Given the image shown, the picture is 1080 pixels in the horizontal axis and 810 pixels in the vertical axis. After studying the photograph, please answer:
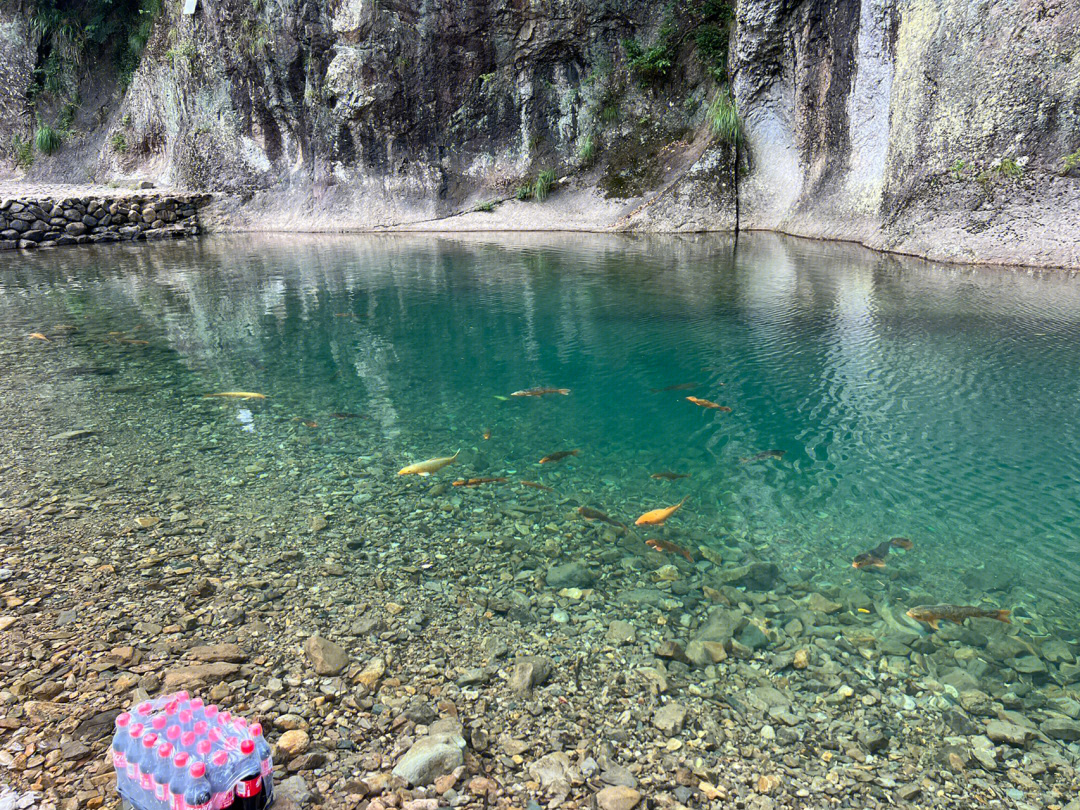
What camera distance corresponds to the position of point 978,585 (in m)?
3.24

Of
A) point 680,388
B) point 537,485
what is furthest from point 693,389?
point 537,485

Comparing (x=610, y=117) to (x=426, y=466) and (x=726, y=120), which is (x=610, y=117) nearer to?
(x=726, y=120)

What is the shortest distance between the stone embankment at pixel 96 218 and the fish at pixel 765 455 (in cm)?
2519

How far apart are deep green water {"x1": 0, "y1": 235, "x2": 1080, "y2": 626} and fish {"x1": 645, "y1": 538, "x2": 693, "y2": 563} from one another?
0.14 meters

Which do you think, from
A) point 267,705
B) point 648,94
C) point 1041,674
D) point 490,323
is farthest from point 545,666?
point 648,94

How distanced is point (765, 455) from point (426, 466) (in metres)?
2.38

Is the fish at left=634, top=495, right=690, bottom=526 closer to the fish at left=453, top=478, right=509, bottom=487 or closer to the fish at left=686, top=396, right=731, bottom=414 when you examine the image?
the fish at left=453, top=478, right=509, bottom=487

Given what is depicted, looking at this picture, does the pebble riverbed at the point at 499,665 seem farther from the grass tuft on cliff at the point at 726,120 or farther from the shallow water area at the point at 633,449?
the grass tuft on cliff at the point at 726,120

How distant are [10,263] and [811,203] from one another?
20.5 m

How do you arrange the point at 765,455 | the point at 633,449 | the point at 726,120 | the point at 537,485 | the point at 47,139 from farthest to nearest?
the point at 47,139 → the point at 726,120 → the point at 633,449 → the point at 765,455 → the point at 537,485

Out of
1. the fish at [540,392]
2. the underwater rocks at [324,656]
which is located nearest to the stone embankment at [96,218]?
the fish at [540,392]

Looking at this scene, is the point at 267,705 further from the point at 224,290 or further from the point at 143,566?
the point at 224,290

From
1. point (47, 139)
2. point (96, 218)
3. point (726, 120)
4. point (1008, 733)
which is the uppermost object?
point (47, 139)

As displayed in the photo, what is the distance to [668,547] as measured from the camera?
11.9 ft
